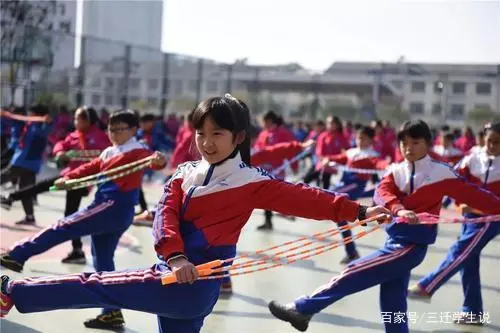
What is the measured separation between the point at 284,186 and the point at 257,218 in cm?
784

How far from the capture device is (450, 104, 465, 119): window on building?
22.9 meters

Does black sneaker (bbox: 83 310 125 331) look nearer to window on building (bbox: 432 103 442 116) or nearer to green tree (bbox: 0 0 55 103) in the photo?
green tree (bbox: 0 0 55 103)

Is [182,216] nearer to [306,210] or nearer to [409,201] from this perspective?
[306,210]

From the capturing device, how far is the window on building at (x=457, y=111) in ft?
75.2

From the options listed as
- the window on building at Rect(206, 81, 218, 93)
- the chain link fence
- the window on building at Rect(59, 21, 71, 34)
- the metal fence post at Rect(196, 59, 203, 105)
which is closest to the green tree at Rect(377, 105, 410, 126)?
the chain link fence

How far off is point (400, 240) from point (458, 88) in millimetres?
19611

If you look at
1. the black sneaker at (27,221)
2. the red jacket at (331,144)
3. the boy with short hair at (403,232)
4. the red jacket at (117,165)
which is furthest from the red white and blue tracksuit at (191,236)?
the red jacket at (331,144)

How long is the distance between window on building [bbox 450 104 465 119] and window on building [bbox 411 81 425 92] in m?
1.18

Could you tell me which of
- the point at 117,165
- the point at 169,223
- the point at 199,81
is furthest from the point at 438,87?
the point at 169,223

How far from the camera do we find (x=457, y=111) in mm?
23109

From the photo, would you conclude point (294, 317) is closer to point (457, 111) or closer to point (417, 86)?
point (457, 111)

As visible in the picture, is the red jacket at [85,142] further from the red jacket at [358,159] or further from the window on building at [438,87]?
the window on building at [438,87]

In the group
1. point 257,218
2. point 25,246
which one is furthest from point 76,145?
point 257,218

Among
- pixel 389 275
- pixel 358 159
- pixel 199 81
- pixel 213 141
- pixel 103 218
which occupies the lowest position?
pixel 389 275
